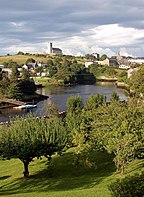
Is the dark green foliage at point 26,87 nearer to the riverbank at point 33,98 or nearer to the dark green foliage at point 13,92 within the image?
the riverbank at point 33,98

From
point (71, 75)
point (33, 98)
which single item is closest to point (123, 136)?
point (33, 98)

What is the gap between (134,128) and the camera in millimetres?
25781

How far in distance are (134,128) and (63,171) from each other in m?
7.48

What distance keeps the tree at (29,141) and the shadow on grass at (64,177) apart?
159 cm

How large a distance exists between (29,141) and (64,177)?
3963mm

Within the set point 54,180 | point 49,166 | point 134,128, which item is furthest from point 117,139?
point 49,166

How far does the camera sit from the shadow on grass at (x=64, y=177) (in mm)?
24469

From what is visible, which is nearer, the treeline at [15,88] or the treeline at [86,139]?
the treeline at [86,139]

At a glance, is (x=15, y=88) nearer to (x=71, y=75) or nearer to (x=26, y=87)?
(x=26, y=87)

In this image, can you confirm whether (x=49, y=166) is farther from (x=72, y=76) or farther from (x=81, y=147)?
(x=72, y=76)

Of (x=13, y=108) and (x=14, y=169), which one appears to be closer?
(x=14, y=169)

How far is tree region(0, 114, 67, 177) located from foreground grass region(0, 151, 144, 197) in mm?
1629

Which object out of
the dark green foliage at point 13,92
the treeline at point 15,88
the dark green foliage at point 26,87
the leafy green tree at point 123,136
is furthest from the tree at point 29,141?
the dark green foliage at point 26,87

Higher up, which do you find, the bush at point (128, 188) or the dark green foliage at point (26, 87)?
the bush at point (128, 188)
